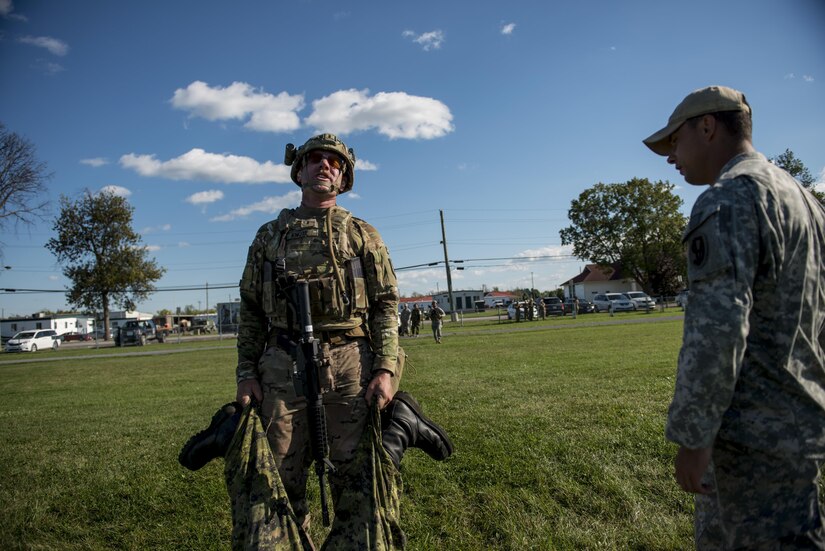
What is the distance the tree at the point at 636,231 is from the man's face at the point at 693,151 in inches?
2161

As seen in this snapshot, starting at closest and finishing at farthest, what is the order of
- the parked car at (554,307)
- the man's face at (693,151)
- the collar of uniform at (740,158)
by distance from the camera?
1. the collar of uniform at (740,158)
2. the man's face at (693,151)
3. the parked car at (554,307)

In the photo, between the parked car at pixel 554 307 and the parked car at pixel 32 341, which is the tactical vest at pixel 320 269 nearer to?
the parked car at pixel 554 307

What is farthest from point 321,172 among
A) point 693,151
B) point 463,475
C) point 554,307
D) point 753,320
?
point 554,307

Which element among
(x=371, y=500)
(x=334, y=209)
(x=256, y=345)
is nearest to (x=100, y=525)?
(x=256, y=345)

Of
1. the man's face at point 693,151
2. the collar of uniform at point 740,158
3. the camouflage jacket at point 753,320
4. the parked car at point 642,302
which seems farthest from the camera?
the parked car at point 642,302

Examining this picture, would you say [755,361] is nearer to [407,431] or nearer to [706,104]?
[706,104]

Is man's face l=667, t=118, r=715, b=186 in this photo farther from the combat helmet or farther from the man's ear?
the combat helmet

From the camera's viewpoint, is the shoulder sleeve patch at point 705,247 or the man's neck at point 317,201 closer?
the shoulder sleeve patch at point 705,247

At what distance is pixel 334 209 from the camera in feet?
11.0

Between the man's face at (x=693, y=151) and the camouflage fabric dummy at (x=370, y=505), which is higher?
the man's face at (x=693, y=151)

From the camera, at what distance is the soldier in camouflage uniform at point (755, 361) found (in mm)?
1711

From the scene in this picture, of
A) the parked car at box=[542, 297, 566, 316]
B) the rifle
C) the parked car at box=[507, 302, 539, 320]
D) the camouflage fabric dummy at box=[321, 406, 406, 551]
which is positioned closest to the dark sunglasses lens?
the rifle

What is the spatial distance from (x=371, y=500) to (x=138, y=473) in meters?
4.02

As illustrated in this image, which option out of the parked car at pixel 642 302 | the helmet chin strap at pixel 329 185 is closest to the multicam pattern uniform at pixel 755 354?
the helmet chin strap at pixel 329 185
